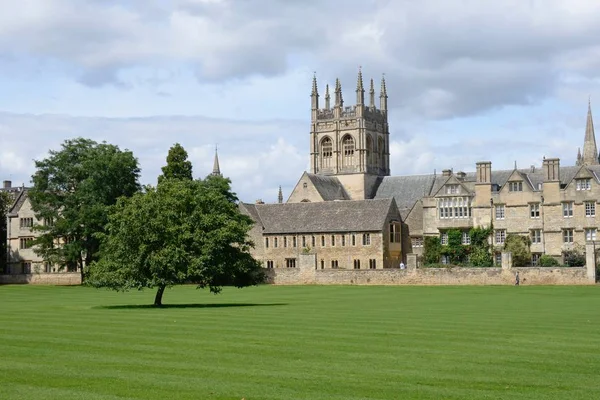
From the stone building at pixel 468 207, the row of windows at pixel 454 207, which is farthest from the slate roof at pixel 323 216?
the row of windows at pixel 454 207

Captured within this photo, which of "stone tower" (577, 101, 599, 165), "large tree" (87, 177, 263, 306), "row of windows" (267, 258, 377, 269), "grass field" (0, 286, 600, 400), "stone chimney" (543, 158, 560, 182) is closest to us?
"grass field" (0, 286, 600, 400)

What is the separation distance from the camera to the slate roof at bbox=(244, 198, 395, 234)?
3460 inches

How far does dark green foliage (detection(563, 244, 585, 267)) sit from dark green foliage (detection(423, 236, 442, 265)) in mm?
11797

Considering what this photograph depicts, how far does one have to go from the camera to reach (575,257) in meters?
76.8

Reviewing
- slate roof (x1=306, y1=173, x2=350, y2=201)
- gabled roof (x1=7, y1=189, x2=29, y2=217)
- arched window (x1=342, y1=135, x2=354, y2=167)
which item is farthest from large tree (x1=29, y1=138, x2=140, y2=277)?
arched window (x1=342, y1=135, x2=354, y2=167)

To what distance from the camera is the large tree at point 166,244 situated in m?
43.0

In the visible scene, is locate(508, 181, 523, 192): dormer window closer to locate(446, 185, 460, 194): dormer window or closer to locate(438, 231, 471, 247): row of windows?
locate(446, 185, 460, 194): dormer window

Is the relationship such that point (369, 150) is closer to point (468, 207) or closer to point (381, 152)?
point (381, 152)

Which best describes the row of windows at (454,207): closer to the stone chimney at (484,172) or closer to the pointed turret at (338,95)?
the stone chimney at (484,172)

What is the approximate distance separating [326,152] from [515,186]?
1649 inches

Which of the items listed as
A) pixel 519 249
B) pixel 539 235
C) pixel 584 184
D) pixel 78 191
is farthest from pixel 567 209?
pixel 78 191

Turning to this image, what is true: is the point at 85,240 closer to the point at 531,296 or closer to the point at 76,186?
the point at 76,186

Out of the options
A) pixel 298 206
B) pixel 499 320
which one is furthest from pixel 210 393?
pixel 298 206

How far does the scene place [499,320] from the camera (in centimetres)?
3042
